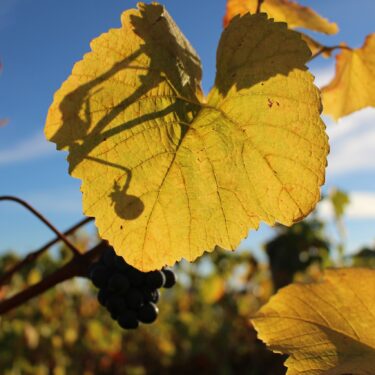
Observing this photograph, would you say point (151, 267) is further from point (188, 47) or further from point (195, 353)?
point (195, 353)

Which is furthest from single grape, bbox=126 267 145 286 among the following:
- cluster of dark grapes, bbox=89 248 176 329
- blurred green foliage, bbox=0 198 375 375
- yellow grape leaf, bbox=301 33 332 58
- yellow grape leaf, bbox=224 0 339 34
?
blurred green foliage, bbox=0 198 375 375

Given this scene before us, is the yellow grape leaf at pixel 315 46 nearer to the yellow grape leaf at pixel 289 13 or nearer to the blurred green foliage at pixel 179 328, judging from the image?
the yellow grape leaf at pixel 289 13

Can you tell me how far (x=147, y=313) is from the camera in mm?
1355

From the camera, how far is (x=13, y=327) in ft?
19.0

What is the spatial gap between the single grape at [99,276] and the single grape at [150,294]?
0.12m

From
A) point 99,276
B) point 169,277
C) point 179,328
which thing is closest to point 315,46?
point 169,277

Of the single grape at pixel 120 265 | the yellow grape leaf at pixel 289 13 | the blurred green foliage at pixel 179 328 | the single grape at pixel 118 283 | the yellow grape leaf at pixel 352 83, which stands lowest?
the single grape at pixel 118 283

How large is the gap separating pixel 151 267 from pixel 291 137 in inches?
13.3

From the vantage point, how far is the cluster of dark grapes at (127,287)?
4.20ft

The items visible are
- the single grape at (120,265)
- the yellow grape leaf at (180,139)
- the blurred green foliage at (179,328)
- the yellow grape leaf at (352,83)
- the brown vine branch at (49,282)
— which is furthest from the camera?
the blurred green foliage at (179,328)

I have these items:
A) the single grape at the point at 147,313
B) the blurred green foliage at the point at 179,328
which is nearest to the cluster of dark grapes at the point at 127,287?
the single grape at the point at 147,313

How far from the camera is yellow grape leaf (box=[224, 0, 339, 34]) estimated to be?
5.00 ft

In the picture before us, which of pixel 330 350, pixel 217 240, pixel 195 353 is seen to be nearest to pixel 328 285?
pixel 330 350

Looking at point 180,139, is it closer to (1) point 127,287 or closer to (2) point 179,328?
(1) point 127,287
